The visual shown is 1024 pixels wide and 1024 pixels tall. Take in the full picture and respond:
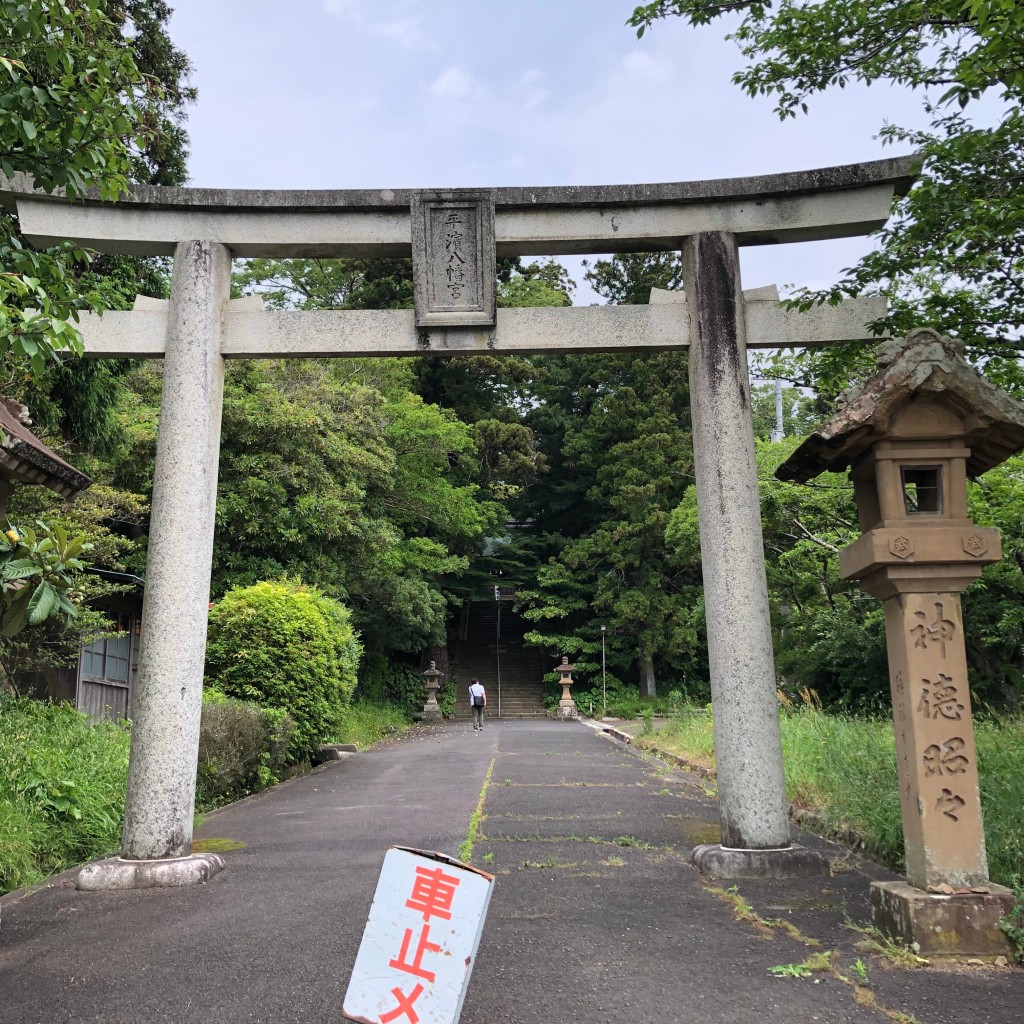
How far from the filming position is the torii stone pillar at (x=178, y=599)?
5.68m

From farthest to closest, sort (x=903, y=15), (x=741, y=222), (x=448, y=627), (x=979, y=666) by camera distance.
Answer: (x=448, y=627) < (x=979, y=666) < (x=741, y=222) < (x=903, y=15)

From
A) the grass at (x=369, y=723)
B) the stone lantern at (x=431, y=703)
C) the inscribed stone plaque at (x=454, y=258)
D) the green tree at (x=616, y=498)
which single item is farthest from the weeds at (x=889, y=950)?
the stone lantern at (x=431, y=703)

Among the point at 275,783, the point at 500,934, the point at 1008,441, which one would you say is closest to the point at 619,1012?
the point at 500,934

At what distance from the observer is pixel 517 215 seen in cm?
664

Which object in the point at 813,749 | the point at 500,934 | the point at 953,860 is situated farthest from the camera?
the point at 813,749

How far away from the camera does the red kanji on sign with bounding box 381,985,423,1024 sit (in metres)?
2.50

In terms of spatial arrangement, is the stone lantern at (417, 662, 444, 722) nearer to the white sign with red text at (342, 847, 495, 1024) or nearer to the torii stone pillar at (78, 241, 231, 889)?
the torii stone pillar at (78, 241, 231, 889)

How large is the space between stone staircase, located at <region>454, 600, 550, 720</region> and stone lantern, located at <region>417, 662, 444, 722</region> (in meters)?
2.48

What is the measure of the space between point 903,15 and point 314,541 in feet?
50.0

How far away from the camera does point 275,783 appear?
11289 mm

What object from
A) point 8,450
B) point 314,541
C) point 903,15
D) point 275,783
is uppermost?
point 903,15

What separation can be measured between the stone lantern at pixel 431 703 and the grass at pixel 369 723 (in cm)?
70

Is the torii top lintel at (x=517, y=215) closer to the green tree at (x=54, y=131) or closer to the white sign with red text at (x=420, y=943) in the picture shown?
the green tree at (x=54, y=131)

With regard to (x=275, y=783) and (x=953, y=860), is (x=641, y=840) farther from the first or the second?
(x=275, y=783)
